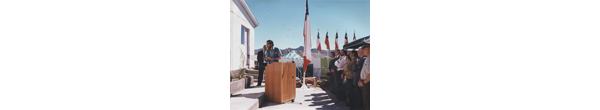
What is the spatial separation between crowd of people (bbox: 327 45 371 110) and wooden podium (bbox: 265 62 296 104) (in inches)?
21.3

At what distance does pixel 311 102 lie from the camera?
260 centimetres

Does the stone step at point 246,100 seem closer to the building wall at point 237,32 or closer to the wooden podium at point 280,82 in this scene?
the wooden podium at point 280,82

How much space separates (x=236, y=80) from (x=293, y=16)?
101 centimetres

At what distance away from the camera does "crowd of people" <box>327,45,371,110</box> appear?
2.27 metres

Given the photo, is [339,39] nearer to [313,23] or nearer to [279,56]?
[313,23]

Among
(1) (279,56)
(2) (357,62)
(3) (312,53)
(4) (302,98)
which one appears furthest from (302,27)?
(4) (302,98)

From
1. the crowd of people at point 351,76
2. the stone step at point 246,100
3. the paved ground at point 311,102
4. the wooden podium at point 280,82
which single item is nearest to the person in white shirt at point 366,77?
the crowd of people at point 351,76

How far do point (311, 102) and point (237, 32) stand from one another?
1076 millimetres

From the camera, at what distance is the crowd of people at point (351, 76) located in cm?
227

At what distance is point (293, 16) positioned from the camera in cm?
255

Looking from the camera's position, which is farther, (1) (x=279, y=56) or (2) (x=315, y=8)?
(1) (x=279, y=56)

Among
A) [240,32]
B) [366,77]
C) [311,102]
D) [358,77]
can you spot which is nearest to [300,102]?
[311,102]

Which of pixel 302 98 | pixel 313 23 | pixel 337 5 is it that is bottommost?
pixel 302 98
